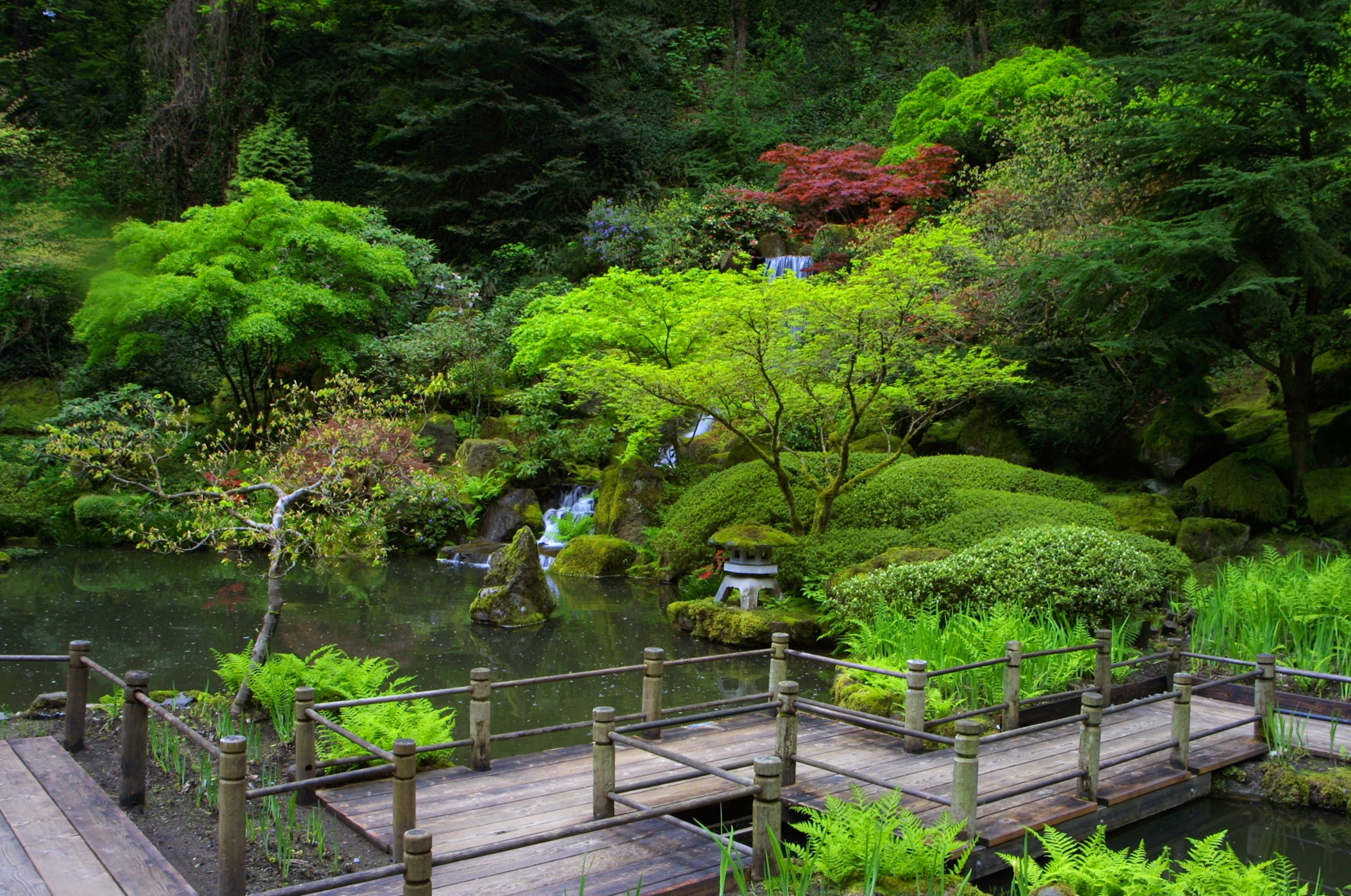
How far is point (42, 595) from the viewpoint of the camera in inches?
547

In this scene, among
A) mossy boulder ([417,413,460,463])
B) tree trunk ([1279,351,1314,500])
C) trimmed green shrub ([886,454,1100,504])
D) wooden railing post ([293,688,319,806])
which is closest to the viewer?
wooden railing post ([293,688,319,806])

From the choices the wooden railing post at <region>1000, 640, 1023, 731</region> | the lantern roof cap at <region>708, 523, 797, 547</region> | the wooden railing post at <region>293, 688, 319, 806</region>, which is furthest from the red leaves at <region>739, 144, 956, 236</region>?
the wooden railing post at <region>293, 688, 319, 806</region>

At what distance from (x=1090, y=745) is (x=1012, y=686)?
1.32m

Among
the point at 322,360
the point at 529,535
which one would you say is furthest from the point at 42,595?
the point at 322,360

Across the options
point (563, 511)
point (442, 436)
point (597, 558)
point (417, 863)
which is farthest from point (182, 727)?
point (442, 436)

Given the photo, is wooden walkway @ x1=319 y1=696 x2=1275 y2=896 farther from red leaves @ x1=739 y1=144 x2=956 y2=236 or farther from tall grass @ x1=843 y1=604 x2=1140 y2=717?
red leaves @ x1=739 y1=144 x2=956 y2=236

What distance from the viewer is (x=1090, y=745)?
18.5 ft

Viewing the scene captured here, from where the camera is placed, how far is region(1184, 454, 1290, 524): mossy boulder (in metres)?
12.3

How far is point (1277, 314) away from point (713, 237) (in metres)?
13.9

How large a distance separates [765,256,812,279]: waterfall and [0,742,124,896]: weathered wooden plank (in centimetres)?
1814

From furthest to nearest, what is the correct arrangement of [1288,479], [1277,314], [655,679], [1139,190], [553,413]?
[553,413]
[1139,190]
[1288,479]
[1277,314]
[655,679]

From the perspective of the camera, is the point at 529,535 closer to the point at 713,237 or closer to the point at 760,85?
the point at 713,237

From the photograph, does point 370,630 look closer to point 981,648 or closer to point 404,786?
point 981,648

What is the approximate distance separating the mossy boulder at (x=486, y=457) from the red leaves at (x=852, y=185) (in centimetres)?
889
